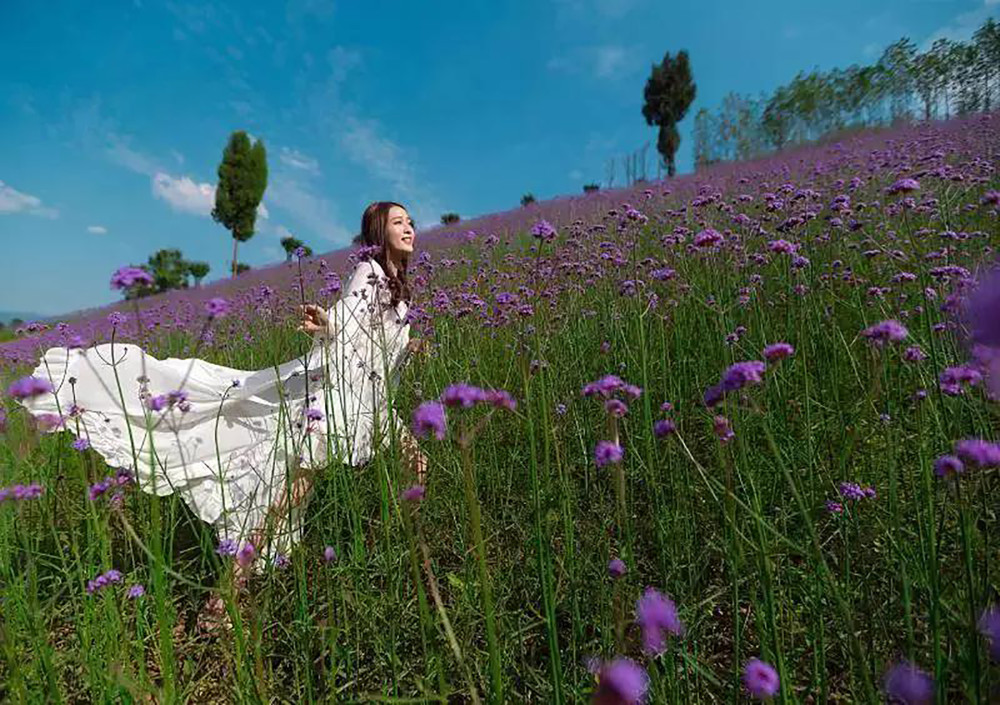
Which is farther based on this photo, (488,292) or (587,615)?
(488,292)

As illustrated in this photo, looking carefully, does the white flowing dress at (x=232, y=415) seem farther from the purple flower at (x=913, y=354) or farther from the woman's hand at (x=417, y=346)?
the purple flower at (x=913, y=354)

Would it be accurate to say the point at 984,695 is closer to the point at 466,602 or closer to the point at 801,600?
the point at 801,600

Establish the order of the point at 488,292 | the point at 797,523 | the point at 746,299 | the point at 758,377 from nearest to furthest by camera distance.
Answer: the point at 758,377
the point at 797,523
the point at 746,299
the point at 488,292

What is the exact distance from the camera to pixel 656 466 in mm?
1812

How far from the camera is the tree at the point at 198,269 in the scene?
31.0 m

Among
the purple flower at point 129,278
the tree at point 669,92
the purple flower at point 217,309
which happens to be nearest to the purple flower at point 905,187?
the purple flower at point 217,309

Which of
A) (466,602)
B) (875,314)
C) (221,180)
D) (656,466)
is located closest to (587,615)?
(466,602)

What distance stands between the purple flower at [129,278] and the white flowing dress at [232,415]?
599 mm

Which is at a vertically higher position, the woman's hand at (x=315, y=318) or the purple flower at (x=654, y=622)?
the woman's hand at (x=315, y=318)

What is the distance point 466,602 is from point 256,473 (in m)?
1.02

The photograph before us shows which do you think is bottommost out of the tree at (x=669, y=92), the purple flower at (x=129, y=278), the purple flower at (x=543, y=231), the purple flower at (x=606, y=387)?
the purple flower at (x=606, y=387)

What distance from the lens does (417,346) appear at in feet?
8.41

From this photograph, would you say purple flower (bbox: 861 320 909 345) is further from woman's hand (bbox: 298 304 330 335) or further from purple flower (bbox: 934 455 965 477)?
woman's hand (bbox: 298 304 330 335)

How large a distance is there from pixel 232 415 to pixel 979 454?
247cm
